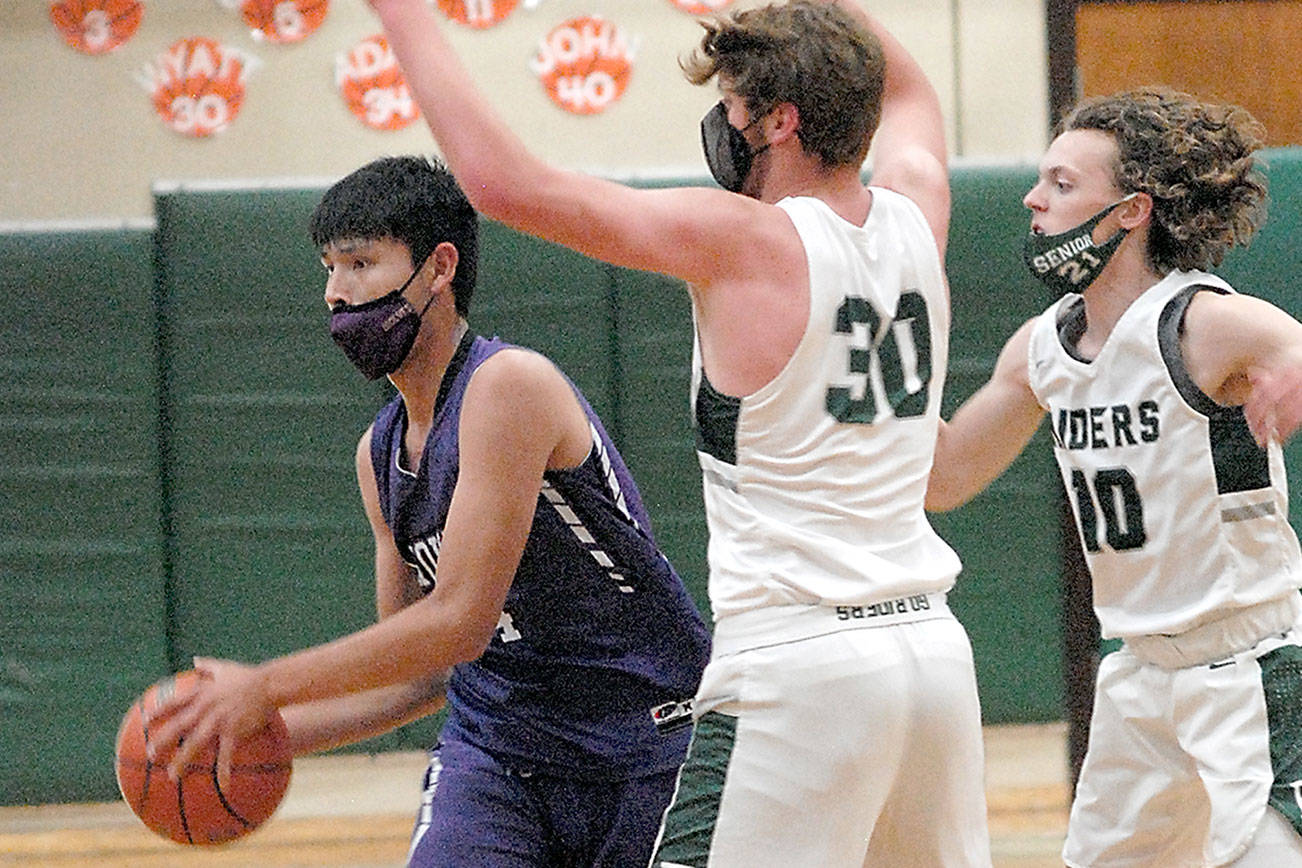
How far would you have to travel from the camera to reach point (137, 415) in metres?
6.68

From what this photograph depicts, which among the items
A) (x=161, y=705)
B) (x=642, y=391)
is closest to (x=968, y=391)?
(x=642, y=391)

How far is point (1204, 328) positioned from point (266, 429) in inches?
173

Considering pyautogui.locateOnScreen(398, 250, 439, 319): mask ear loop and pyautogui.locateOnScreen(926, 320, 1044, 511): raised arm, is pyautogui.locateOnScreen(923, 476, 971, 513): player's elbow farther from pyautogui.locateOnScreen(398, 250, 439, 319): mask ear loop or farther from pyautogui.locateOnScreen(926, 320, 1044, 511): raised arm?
pyautogui.locateOnScreen(398, 250, 439, 319): mask ear loop

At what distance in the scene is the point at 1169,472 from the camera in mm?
3299

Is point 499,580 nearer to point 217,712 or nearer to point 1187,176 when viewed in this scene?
point 217,712

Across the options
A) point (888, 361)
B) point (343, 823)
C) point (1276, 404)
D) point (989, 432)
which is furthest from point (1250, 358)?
point (343, 823)

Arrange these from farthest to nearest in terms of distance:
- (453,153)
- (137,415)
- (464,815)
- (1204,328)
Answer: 1. (137,415)
2. (1204,328)
3. (464,815)
4. (453,153)

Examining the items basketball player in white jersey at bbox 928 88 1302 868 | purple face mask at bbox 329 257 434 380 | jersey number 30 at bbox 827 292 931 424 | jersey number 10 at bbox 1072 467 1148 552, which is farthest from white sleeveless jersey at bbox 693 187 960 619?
jersey number 10 at bbox 1072 467 1148 552

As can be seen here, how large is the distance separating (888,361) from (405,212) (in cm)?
103

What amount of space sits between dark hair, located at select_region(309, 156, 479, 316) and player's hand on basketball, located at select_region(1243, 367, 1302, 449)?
56.1 inches

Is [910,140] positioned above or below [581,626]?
above

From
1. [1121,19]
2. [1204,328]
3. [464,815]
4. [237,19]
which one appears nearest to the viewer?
[464,815]

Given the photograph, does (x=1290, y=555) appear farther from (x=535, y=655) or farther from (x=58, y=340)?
(x=58, y=340)

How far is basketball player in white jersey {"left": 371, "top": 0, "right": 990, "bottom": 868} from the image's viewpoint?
7.68ft
